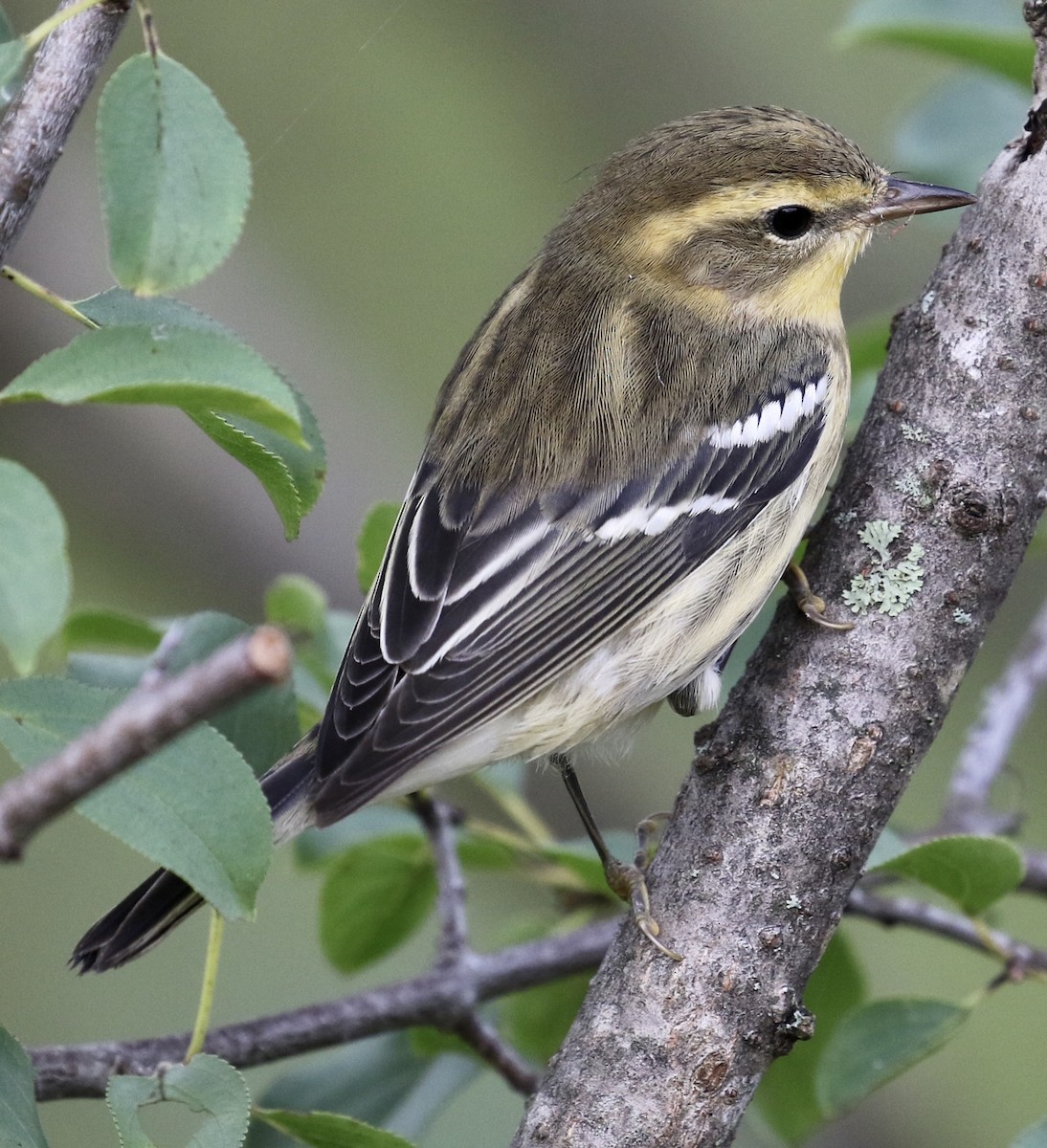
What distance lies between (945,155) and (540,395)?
4.80 feet

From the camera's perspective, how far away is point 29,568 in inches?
53.4

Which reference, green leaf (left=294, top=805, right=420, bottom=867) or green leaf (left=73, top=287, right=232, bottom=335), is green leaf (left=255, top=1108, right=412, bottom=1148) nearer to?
green leaf (left=294, top=805, right=420, bottom=867)

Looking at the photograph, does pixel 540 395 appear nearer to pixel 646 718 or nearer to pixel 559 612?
pixel 559 612

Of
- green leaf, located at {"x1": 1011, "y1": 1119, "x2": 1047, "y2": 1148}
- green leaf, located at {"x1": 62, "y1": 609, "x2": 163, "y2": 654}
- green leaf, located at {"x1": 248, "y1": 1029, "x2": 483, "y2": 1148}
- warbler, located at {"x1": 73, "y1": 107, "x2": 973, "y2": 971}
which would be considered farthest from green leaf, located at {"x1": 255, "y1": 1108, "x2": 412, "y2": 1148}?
green leaf, located at {"x1": 62, "y1": 609, "x2": 163, "y2": 654}

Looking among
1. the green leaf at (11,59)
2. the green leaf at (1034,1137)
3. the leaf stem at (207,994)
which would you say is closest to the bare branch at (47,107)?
the green leaf at (11,59)

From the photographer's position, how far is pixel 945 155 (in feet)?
11.8

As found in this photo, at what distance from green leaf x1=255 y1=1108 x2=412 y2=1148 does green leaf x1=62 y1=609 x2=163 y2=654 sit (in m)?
0.98

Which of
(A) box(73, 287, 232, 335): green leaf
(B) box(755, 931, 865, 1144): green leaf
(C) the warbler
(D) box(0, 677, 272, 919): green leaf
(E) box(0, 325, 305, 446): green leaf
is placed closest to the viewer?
(E) box(0, 325, 305, 446): green leaf

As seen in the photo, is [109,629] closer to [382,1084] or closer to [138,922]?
[138,922]

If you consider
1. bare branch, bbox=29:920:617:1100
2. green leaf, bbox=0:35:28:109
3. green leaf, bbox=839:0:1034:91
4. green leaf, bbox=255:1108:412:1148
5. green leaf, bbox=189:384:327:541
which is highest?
green leaf, bbox=839:0:1034:91

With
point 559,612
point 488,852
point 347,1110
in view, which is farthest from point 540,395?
point 347,1110

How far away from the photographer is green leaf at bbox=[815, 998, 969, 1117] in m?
2.54

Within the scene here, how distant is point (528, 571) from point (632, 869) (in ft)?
1.86

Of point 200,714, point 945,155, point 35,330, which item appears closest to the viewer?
point 200,714
